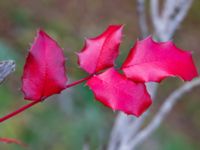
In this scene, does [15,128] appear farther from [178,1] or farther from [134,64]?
[134,64]

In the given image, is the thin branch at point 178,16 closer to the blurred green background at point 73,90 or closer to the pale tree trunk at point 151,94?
the pale tree trunk at point 151,94

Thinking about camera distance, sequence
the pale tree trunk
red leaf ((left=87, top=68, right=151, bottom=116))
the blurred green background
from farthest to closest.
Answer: the blurred green background → the pale tree trunk → red leaf ((left=87, top=68, right=151, bottom=116))

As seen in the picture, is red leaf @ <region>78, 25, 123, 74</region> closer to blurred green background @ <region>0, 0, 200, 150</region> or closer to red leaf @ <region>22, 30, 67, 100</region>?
red leaf @ <region>22, 30, 67, 100</region>

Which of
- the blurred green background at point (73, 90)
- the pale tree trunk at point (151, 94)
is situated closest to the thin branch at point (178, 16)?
the pale tree trunk at point (151, 94)

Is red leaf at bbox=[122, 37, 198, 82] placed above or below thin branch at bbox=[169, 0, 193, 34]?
above

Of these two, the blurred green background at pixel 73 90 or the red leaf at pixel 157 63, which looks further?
the blurred green background at pixel 73 90

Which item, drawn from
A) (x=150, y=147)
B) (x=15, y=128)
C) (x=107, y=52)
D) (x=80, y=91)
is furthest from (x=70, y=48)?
(x=107, y=52)

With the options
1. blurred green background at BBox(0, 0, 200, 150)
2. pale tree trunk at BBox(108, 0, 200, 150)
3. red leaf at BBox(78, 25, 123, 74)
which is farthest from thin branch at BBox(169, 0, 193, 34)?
blurred green background at BBox(0, 0, 200, 150)
